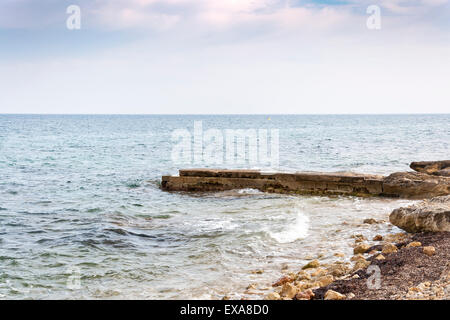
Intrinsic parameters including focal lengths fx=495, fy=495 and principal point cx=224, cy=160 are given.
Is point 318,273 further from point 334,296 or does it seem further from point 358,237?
point 358,237

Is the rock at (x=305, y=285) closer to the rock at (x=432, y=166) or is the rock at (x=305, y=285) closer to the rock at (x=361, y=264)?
the rock at (x=361, y=264)

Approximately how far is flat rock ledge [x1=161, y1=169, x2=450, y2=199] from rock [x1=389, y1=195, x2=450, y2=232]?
168 inches

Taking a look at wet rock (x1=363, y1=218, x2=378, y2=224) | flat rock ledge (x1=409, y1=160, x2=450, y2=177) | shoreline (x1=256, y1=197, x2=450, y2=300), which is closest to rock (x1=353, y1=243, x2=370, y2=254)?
shoreline (x1=256, y1=197, x2=450, y2=300)

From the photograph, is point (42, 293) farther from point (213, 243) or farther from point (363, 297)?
point (363, 297)

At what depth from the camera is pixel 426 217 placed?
9.23 metres

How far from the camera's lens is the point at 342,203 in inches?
577

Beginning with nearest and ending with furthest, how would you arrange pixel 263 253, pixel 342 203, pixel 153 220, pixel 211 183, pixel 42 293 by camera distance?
pixel 42 293
pixel 263 253
pixel 153 220
pixel 342 203
pixel 211 183

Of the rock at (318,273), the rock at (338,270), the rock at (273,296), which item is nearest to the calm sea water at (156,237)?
the rock at (273,296)

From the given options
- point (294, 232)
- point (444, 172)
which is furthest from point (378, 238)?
point (444, 172)

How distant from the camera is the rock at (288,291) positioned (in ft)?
21.7

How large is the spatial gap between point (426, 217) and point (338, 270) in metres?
2.63
